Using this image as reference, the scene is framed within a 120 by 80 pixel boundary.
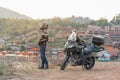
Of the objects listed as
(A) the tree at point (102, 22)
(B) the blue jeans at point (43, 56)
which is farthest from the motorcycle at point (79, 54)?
(A) the tree at point (102, 22)

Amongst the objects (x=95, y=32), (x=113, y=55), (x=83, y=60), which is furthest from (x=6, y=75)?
(x=95, y=32)

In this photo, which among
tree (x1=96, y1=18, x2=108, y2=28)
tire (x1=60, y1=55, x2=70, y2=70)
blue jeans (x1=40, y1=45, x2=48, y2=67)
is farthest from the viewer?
tree (x1=96, y1=18, x2=108, y2=28)

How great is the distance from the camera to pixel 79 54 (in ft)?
43.6

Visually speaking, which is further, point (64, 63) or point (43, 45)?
point (43, 45)

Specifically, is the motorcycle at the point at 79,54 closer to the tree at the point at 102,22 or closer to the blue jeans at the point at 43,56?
the blue jeans at the point at 43,56

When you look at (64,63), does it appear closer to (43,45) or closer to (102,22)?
(43,45)

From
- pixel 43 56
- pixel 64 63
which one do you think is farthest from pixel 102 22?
pixel 64 63

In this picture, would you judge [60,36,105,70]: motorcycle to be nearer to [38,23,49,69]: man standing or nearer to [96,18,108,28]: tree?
[38,23,49,69]: man standing

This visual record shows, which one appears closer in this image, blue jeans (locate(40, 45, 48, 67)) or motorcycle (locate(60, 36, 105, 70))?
motorcycle (locate(60, 36, 105, 70))

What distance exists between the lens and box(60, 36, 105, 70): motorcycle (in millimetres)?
13109

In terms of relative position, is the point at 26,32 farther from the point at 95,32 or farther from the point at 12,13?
the point at 12,13

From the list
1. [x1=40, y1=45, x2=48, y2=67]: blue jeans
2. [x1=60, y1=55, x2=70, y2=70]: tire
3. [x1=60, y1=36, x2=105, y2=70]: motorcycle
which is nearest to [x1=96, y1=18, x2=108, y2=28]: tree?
[x1=60, y1=36, x2=105, y2=70]: motorcycle

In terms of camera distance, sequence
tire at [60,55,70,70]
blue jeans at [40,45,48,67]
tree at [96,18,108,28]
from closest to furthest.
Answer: tire at [60,55,70,70]
blue jeans at [40,45,48,67]
tree at [96,18,108,28]

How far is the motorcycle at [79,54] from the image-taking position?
Answer: 43.0 ft
